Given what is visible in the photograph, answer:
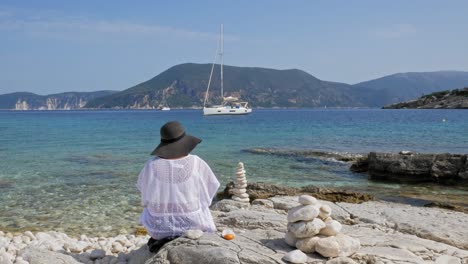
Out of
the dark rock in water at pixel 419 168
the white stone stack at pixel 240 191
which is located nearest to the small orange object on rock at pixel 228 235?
the white stone stack at pixel 240 191

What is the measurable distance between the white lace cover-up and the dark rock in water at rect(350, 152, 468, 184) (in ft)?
49.7

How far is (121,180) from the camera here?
18.6 metres

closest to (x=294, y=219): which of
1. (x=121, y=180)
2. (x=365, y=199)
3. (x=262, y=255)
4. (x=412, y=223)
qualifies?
(x=262, y=255)

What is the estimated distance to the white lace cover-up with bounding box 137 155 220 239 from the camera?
6.22 meters

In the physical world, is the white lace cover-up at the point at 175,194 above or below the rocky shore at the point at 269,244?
above

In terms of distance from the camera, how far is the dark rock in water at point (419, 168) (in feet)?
61.7

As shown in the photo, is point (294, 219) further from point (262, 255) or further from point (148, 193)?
point (148, 193)

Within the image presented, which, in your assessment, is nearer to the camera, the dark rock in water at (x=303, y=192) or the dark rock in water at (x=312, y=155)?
the dark rock in water at (x=303, y=192)

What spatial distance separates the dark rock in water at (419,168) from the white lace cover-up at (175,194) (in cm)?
1514

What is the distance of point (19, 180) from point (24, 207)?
5.88 meters

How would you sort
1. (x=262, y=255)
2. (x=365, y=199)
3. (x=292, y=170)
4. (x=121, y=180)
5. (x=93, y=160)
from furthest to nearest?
1. (x=93, y=160)
2. (x=292, y=170)
3. (x=121, y=180)
4. (x=365, y=199)
5. (x=262, y=255)

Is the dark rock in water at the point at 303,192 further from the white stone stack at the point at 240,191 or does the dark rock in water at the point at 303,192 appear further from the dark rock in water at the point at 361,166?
the dark rock in water at the point at 361,166

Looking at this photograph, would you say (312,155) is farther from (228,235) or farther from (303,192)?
(228,235)

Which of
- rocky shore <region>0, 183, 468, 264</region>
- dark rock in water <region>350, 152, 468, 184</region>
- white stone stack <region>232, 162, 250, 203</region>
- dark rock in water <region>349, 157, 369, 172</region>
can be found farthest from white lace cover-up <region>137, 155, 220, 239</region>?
dark rock in water <region>349, 157, 369, 172</region>
